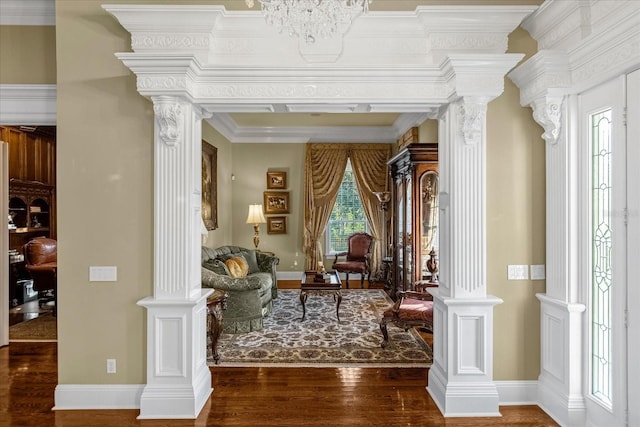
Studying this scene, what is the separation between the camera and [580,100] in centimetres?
281

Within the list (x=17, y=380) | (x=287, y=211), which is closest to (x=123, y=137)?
(x=17, y=380)

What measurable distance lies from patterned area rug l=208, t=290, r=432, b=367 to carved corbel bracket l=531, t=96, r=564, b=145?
244cm

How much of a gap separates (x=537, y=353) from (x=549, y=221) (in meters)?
1.08

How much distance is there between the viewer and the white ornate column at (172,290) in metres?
2.90

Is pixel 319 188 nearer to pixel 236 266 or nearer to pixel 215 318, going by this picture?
pixel 236 266

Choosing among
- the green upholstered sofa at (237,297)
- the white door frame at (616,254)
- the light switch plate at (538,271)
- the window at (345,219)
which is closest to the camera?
the white door frame at (616,254)

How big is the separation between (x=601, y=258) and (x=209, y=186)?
5583 mm

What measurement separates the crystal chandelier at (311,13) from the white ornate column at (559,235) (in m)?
1.62

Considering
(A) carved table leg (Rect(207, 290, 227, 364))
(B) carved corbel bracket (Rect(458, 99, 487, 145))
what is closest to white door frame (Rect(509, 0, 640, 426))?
(B) carved corbel bracket (Rect(458, 99, 487, 145))

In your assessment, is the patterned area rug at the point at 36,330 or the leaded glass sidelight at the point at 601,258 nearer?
the leaded glass sidelight at the point at 601,258

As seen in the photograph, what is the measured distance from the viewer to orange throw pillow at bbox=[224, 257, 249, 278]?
5.50 metres

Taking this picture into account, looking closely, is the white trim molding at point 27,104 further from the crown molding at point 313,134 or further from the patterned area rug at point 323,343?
the crown molding at point 313,134

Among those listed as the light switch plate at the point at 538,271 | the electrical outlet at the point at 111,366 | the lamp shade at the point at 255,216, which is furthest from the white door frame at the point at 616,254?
the lamp shade at the point at 255,216

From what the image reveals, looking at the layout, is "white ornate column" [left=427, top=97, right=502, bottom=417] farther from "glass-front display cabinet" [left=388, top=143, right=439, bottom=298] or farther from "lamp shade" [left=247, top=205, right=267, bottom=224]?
"lamp shade" [left=247, top=205, right=267, bottom=224]
